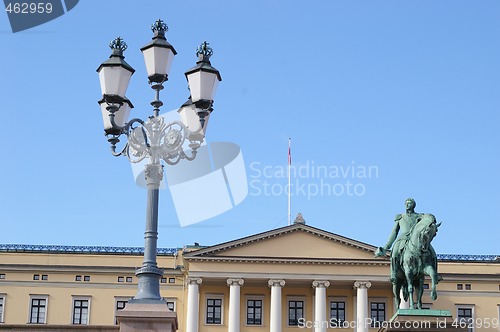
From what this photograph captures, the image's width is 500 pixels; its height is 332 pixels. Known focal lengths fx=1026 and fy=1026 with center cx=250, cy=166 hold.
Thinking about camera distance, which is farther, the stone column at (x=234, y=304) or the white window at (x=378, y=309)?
the white window at (x=378, y=309)

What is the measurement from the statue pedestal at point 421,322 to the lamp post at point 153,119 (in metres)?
5.64

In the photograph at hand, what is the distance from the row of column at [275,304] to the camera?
6550 centimetres

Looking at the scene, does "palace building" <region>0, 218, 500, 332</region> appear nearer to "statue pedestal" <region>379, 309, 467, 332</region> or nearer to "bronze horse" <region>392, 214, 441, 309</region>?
"bronze horse" <region>392, 214, 441, 309</region>

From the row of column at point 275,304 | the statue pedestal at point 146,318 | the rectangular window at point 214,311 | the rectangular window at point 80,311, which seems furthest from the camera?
the rectangular window at point 80,311

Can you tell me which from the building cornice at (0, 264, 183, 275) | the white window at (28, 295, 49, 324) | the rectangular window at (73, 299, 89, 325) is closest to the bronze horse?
the building cornice at (0, 264, 183, 275)

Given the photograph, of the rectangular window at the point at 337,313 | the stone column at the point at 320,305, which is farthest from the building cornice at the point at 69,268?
the rectangular window at the point at 337,313

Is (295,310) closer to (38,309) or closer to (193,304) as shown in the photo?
(193,304)

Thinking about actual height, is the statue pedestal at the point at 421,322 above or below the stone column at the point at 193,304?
below

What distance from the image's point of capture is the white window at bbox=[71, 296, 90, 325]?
67500 millimetres

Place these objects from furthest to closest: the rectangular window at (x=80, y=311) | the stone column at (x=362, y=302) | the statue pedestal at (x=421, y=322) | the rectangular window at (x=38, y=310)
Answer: the rectangular window at (x=38, y=310), the rectangular window at (x=80, y=311), the stone column at (x=362, y=302), the statue pedestal at (x=421, y=322)

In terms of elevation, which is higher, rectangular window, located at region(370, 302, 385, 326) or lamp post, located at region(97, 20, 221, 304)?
rectangular window, located at region(370, 302, 385, 326)

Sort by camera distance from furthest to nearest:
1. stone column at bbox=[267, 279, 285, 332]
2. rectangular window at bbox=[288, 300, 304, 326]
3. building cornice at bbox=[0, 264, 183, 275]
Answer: building cornice at bbox=[0, 264, 183, 275]
rectangular window at bbox=[288, 300, 304, 326]
stone column at bbox=[267, 279, 285, 332]

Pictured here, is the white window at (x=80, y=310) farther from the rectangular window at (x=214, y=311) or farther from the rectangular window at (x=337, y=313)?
the rectangular window at (x=337, y=313)

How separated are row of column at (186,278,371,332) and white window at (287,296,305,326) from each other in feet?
5.05
